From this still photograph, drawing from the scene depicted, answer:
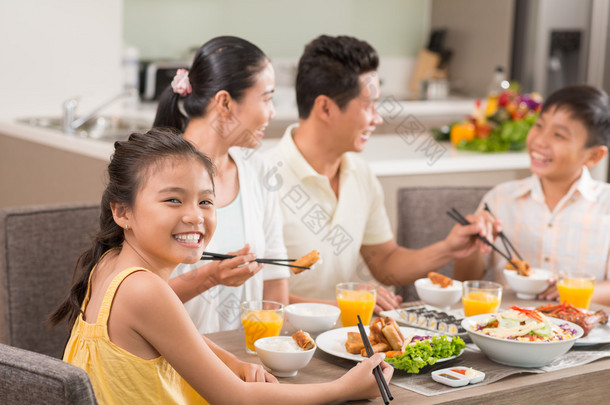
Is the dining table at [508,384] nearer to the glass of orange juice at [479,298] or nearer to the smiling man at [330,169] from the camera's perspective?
the glass of orange juice at [479,298]

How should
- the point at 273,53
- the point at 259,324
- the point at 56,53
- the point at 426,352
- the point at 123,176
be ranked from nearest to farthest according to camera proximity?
the point at 123,176 → the point at 426,352 → the point at 259,324 → the point at 56,53 → the point at 273,53

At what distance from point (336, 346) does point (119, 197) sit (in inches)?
21.6

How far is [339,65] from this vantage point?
266cm

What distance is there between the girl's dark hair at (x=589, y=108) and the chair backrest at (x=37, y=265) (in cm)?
148

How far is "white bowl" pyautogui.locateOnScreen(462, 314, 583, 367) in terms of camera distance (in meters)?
1.72

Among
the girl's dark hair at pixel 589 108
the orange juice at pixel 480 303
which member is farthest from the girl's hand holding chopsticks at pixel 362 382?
the girl's dark hair at pixel 589 108

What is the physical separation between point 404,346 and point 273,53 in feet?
15.4

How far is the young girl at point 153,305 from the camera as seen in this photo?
4.87 ft

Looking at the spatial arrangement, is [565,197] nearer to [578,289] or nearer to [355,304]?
[578,289]

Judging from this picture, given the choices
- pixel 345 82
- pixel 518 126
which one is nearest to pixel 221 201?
pixel 345 82

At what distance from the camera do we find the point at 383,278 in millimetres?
2816

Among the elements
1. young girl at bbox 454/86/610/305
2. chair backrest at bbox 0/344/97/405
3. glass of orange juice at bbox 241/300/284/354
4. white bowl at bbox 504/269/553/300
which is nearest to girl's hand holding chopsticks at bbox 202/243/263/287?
glass of orange juice at bbox 241/300/284/354

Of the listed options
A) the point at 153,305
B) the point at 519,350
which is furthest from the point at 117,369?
the point at 519,350

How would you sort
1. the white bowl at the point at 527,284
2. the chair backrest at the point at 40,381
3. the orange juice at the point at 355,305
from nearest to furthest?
the chair backrest at the point at 40,381 < the orange juice at the point at 355,305 < the white bowl at the point at 527,284
